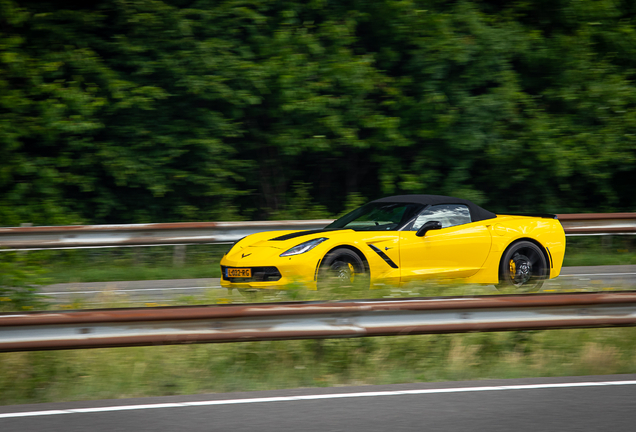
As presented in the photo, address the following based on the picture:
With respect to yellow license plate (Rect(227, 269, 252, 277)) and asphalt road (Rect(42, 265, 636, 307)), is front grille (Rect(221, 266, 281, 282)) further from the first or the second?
asphalt road (Rect(42, 265, 636, 307))

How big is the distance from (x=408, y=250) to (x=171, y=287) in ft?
12.5

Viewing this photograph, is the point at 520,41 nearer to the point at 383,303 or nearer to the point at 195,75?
the point at 195,75

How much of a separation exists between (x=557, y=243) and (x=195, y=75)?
28.2ft

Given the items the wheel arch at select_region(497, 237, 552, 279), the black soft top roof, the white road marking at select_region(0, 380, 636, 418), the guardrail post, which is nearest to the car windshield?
the black soft top roof

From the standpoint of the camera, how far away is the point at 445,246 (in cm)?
854

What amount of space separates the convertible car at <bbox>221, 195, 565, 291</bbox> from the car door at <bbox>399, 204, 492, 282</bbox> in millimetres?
12

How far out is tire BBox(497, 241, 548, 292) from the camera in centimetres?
879

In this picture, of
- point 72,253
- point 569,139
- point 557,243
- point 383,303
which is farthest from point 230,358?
point 569,139

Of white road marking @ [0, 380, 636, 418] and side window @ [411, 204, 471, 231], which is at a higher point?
side window @ [411, 204, 471, 231]

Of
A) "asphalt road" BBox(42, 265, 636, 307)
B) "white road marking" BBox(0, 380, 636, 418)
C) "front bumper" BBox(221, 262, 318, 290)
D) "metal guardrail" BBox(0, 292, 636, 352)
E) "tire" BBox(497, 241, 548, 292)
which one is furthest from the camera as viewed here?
"tire" BBox(497, 241, 548, 292)

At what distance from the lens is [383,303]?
5.16m

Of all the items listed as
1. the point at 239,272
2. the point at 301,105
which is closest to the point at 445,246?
the point at 239,272

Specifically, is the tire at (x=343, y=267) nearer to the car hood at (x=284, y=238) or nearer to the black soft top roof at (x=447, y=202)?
the car hood at (x=284, y=238)

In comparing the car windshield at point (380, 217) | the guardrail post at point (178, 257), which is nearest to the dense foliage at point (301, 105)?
the guardrail post at point (178, 257)
